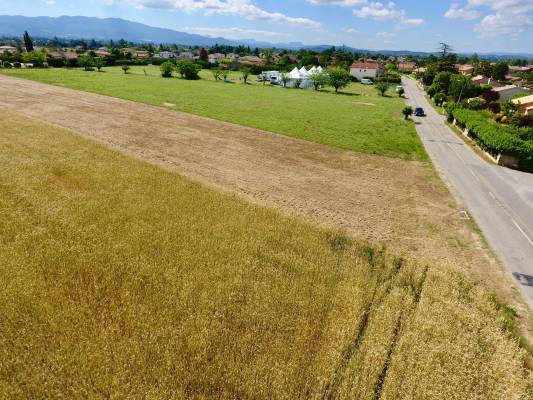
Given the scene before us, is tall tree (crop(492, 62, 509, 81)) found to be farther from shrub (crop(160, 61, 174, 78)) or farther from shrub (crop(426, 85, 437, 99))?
shrub (crop(160, 61, 174, 78))

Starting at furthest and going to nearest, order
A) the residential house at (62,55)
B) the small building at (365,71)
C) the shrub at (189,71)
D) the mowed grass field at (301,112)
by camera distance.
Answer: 1. the small building at (365,71)
2. the residential house at (62,55)
3. the shrub at (189,71)
4. the mowed grass field at (301,112)

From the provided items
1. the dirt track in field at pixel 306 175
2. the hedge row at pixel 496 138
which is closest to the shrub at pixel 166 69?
the dirt track in field at pixel 306 175

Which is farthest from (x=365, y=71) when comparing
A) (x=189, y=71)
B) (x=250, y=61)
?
(x=189, y=71)

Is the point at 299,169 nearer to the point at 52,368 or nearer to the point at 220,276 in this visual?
the point at 220,276

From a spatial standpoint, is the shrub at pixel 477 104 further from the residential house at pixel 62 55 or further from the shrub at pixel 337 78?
the residential house at pixel 62 55

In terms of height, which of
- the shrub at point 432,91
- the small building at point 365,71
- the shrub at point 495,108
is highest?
the small building at point 365,71

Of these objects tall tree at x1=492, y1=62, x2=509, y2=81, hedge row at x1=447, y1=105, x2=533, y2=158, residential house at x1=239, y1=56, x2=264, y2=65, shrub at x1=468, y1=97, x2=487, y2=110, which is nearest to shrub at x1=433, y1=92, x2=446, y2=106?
shrub at x1=468, y1=97, x2=487, y2=110
